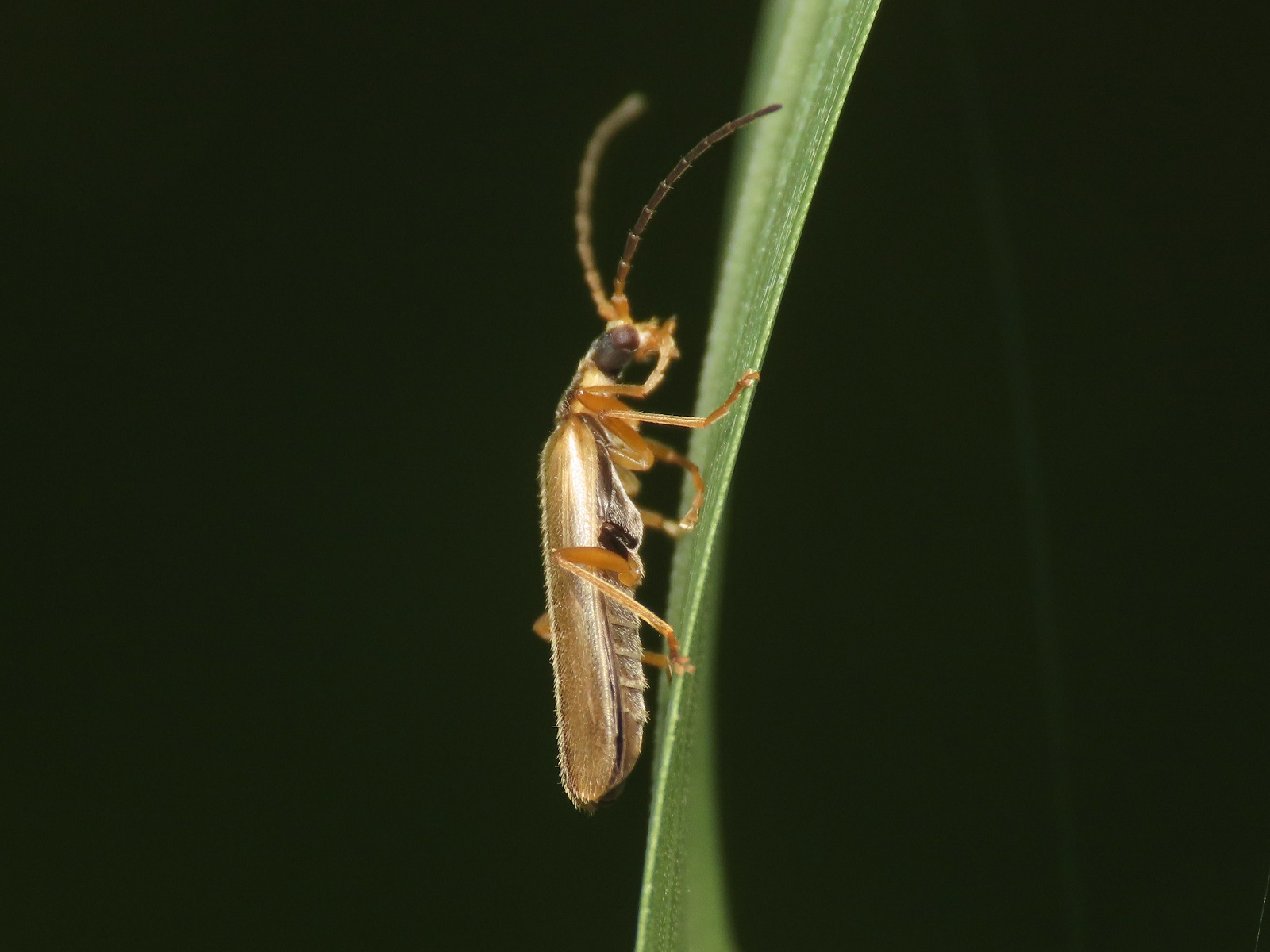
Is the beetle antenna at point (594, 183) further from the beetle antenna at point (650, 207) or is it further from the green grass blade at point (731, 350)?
the green grass blade at point (731, 350)

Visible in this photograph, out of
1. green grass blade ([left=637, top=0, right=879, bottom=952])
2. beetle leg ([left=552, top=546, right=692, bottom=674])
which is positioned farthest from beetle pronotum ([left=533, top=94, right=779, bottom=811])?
green grass blade ([left=637, top=0, right=879, bottom=952])

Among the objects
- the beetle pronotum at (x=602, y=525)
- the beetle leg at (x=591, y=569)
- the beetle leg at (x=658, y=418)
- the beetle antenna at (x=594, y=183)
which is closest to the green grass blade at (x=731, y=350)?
the beetle leg at (x=658, y=418)

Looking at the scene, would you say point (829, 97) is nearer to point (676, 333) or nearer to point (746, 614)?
point (746, 614)

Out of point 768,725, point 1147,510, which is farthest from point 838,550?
point 1147,510

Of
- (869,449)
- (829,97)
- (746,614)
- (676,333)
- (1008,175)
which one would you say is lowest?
(746,614)

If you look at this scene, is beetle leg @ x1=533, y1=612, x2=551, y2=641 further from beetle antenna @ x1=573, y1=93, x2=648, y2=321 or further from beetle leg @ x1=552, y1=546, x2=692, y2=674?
beetle antenna @ x1=573, y1=93, x2=648, y2=321

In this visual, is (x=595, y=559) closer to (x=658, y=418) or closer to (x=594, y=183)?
(x=658, y=418)
